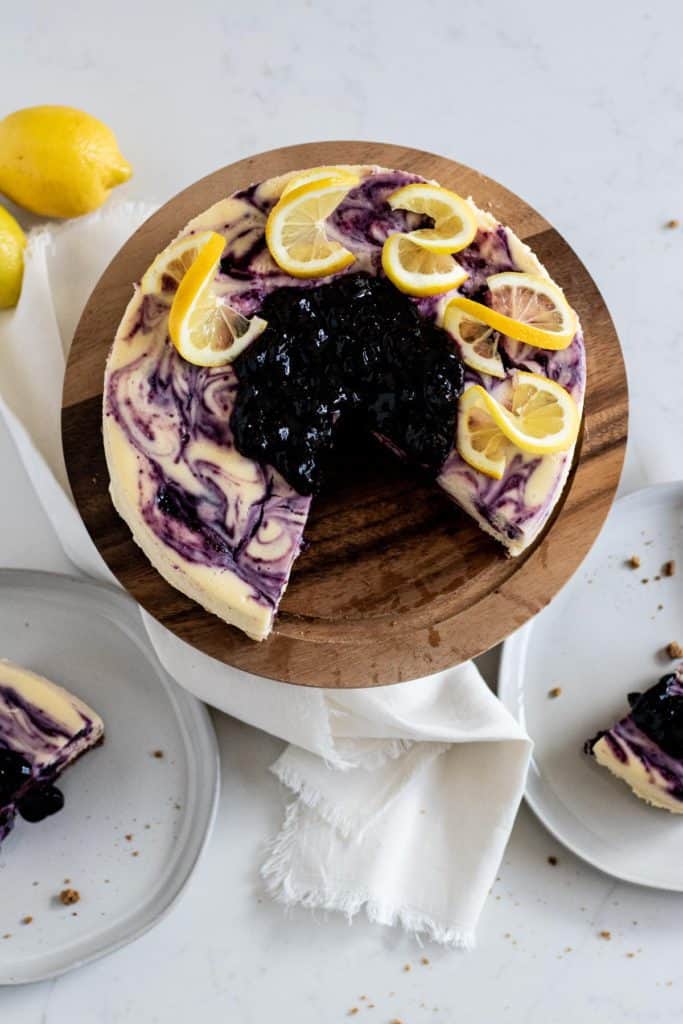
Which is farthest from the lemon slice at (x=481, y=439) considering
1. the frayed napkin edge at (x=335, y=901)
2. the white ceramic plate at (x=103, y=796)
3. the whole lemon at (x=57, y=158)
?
the whole lemon at (x=57, y=158)

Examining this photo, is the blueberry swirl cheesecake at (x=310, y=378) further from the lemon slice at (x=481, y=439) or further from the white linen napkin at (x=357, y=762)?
the white linen napkin at (x=357, y=762)

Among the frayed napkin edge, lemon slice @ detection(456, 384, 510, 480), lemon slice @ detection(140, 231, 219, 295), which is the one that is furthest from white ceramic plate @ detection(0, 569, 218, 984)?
lemon slice @ detection(456, 384, 510, 480)

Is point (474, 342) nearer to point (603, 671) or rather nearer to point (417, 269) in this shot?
point (417, 269)

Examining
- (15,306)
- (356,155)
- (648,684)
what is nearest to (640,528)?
(648,684)

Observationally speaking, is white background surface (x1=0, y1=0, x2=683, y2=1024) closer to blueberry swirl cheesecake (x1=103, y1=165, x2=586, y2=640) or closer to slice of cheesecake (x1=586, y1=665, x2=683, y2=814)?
slice of cheesecake (x1=586, y1=665, x2=683, y2=814)

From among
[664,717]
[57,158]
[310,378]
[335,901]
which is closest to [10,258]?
[57,158]
